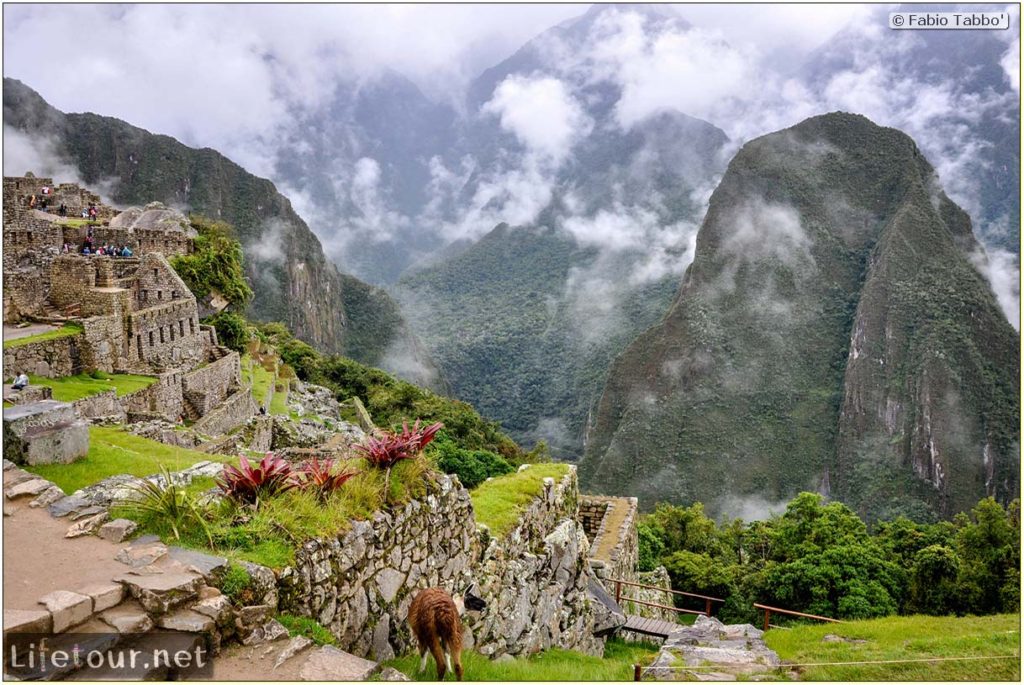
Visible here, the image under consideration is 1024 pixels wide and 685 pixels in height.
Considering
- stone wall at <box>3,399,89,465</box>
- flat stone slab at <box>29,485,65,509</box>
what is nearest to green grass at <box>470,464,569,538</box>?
flat stone slab at <box>29,485,65,509</box>

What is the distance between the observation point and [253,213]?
129 metres

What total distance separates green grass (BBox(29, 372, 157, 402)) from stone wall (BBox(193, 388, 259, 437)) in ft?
6.21

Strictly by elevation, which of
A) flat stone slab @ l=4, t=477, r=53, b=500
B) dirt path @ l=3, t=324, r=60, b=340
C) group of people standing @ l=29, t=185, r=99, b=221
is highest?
group of people standing @ l=29, t=185, r=99, b=221

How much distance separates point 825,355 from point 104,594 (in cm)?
12943

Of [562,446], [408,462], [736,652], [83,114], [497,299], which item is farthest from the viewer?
[497,299]

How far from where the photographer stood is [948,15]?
11891 mm

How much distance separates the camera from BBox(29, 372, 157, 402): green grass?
15219mm

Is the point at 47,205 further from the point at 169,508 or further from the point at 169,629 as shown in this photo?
the point at 169,629

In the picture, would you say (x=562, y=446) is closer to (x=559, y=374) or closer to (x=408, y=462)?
(x=559, y=374)

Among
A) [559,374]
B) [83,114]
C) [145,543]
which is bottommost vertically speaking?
[145,543]

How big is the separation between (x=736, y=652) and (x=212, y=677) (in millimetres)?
6314

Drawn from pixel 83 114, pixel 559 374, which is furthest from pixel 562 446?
pixel 83 114

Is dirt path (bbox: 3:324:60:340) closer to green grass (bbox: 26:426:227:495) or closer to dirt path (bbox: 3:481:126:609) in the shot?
green grass (bbox: 26:426:227:495)

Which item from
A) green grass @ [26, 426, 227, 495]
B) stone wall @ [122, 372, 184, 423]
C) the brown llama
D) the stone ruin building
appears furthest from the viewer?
the stone ruin building
